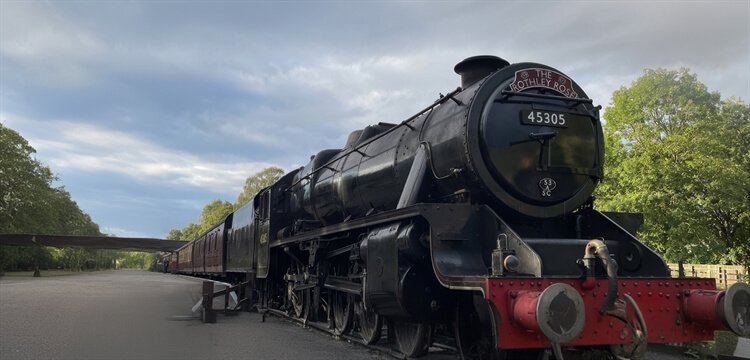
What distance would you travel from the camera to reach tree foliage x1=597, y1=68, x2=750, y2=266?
2128 centimetres

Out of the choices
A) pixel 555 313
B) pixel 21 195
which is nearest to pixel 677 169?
pixel 555 313

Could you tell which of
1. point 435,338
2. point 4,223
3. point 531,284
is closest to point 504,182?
point 531,284

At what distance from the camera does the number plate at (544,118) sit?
17.8 feet

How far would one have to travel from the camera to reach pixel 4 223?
131 ft

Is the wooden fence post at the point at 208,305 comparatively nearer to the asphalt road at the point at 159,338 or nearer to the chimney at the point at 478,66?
the asphalt road at the point at 159,338

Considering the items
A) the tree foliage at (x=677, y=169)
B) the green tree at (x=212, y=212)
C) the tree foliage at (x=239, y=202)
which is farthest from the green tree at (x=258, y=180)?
the tree foliage at (x=677, y=169)

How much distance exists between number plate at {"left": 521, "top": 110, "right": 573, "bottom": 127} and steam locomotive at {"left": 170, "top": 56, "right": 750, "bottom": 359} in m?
0.01

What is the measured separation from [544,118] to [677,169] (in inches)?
749

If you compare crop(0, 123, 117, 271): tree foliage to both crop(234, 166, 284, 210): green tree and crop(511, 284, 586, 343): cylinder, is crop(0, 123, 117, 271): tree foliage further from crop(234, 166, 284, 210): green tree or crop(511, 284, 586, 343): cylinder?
crop(511, 284, 586, 343): cylinder

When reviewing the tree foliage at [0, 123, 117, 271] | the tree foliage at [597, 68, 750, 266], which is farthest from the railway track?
the tree foliage at [0, 123, 117, 271]

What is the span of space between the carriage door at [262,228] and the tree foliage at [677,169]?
15174 mm

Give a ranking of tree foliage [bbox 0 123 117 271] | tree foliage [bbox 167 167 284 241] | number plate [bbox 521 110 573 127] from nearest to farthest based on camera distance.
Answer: number plate [bbox 521 110 573 127]
tree foliage [bbox 0 123 117 271]
tree foliage [bbox 167 167 284 241]

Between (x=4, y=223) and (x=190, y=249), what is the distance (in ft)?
64.3

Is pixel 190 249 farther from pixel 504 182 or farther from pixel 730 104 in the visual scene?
pixel 730 104
